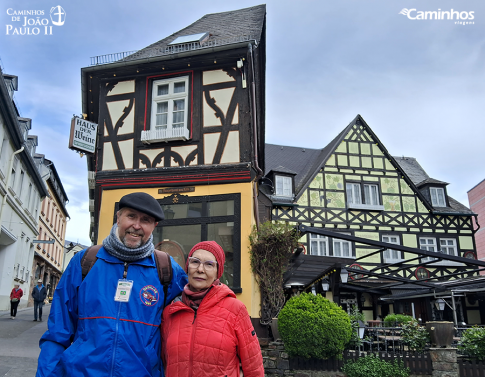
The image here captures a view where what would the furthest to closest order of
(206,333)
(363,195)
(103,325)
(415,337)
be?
(363,195) < (415,337) < (206,333) < (103,325)

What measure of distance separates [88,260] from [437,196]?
21813 millimetres

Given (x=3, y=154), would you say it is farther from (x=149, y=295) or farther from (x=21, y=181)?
(x=149, y=295)

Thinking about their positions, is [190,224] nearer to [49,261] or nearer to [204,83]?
[204,83]

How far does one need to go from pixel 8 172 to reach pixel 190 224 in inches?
497

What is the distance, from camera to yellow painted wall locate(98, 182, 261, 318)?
8.76 metres

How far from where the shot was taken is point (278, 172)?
1967cm

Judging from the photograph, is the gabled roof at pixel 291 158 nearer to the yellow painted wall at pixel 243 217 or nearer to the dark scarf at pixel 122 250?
the yellow painted wall at pixel 243 217

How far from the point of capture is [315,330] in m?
7.63

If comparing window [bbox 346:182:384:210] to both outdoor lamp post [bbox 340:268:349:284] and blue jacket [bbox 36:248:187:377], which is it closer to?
outdoor lamp post [bbox 340:268:349:284]

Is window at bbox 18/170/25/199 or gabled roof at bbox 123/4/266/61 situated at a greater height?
gabled roof at bbox 123/4/266/61

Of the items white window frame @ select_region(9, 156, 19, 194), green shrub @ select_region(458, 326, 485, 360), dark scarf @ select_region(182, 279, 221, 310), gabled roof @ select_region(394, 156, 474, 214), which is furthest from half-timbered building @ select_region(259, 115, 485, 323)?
dark scarf @ select_region(182, 279, 221, 310)

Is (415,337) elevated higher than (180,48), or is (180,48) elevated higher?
(180,48)

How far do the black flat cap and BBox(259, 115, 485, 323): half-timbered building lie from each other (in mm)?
15498

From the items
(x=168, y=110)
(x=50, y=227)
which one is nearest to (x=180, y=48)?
(x=168, y=110)
